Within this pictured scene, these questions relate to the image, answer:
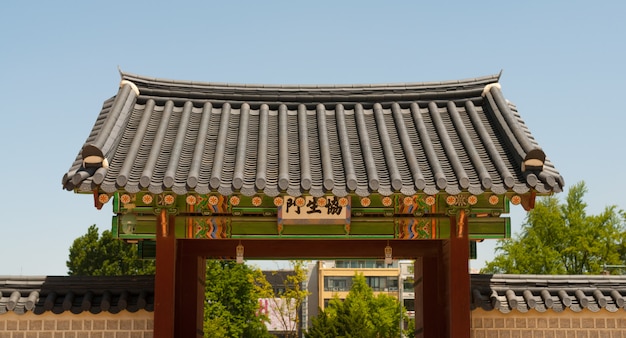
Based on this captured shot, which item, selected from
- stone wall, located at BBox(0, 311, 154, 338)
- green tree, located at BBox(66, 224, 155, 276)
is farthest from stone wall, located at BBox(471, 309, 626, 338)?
green tree, located at BBox(66, 224, 155, 276)

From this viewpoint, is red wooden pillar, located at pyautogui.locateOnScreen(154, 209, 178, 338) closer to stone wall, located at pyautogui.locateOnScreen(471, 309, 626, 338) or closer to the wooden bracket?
stone wall, located at pyautogui.locateOnScreen(471, 309, 626, 338)

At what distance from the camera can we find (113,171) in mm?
9219

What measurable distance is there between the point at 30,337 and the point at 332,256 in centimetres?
441

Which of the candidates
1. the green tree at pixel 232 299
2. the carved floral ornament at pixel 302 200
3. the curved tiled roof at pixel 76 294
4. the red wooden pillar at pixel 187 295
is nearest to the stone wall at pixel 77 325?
the curved tiled roof at pixel 76 294

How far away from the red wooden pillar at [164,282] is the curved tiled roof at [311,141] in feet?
3.03

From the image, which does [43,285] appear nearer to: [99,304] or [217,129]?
[99,304]

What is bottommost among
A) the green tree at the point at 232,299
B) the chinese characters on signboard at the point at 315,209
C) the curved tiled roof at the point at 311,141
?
the green tree at the point at 232,299

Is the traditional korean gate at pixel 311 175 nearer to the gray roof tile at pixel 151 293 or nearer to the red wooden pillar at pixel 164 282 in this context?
the red wooden pillar at pixel 164 282

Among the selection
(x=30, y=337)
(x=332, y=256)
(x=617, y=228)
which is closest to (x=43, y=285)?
(x=30, y=337)

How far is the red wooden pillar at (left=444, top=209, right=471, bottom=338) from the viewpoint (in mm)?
10000

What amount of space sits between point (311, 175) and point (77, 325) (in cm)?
385

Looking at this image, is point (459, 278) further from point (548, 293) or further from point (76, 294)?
point (76, 294)

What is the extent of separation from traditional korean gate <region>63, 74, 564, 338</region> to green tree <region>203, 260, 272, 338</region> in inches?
1499

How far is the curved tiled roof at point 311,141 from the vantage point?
902cm
